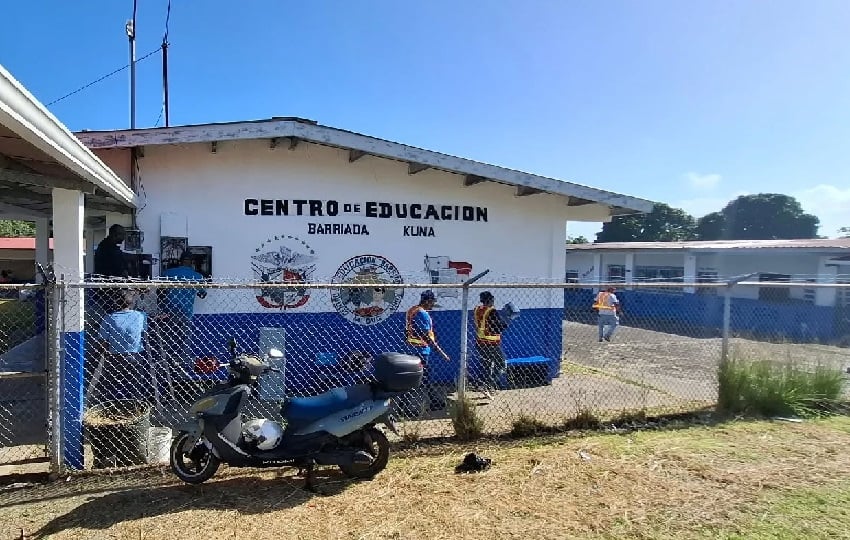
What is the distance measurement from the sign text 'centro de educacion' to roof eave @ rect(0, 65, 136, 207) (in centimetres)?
Answer: 303

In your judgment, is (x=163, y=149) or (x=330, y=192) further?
(x=330, y=192)

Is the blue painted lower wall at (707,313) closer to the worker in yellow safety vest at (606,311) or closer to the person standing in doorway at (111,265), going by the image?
the worker in yellow safety vest at (606,311)

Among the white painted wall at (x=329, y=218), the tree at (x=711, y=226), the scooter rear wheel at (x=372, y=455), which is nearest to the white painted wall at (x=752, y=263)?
the white painted wall at (x=329, y=218)

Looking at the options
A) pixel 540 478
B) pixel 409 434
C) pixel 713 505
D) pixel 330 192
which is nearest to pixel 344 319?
pixel 330 192

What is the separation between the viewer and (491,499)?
13.3ft

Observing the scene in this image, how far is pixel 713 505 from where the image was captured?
3.99m

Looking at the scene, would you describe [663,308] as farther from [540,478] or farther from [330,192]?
[540,478]

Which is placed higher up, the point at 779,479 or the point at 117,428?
the point at 117,428

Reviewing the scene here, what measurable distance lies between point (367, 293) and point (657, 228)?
57.8 meters

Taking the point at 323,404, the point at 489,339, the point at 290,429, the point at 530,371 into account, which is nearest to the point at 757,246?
the point at 530,371

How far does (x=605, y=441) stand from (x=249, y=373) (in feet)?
11.5

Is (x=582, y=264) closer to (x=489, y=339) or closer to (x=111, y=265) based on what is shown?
(x=489, y=339)

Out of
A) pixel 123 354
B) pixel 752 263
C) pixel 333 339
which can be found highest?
pixel 752 263

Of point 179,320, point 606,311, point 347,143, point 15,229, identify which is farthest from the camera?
point 15,229
